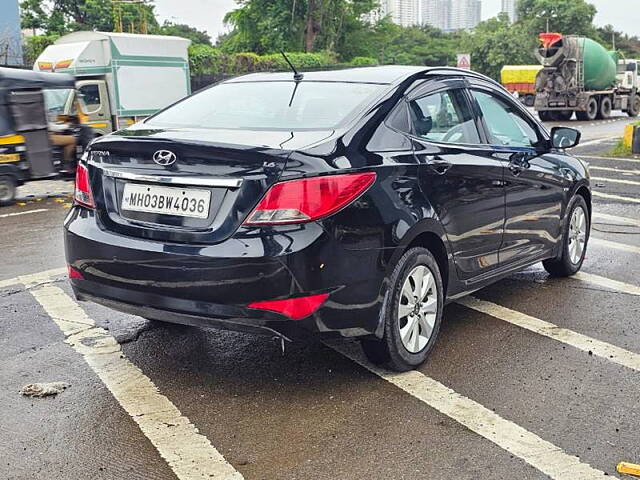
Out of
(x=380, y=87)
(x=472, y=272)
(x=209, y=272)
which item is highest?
(x=380, y=87)

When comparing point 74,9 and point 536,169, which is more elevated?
point 74,9

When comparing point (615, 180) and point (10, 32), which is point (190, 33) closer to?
point (10, 32)

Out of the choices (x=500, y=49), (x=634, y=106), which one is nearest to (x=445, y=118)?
(x=634, y=106)

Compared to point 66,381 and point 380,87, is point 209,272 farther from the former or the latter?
point 380,87

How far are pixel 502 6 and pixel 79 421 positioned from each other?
13619 centimetres

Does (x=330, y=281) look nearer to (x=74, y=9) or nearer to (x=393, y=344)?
(x=393, y=344)

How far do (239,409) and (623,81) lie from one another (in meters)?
36.6

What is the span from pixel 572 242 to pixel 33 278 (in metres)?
4.55

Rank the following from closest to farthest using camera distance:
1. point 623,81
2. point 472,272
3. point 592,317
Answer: point 472,272, point 592,317, point 623,81

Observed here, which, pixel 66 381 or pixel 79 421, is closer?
pixel 79 421

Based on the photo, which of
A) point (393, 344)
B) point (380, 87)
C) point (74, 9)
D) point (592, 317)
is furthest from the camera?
point (74, 9)

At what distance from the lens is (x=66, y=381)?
14.5 ft

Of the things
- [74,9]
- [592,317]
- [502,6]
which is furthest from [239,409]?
[502,6]

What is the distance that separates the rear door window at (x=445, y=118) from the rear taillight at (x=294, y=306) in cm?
132
